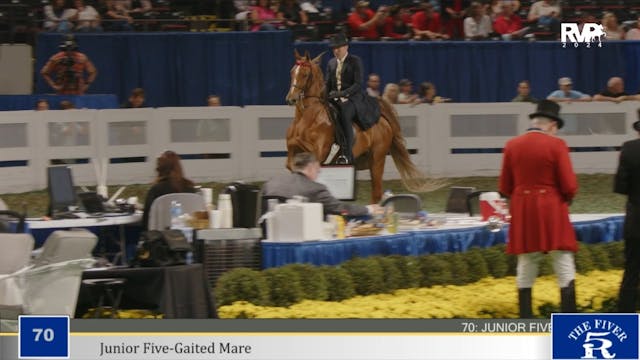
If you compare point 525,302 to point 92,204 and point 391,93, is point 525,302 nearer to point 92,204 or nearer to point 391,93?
point 92,204

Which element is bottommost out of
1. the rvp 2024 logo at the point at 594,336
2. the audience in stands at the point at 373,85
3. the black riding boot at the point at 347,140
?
the rvp 2024 logo at the point at 594,336

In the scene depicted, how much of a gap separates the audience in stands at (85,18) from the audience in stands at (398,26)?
348 centimetres

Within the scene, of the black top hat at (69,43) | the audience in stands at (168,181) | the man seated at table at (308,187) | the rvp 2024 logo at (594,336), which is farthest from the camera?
the black top hat at (69,43)

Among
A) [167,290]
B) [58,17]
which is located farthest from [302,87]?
[167,290]

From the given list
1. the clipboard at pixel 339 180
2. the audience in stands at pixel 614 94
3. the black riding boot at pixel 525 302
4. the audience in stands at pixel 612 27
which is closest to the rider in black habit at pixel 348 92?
the clipboard at pixel 339 180

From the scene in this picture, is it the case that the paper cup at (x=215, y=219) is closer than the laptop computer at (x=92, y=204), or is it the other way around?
the paper cup at (x=215, y=219)

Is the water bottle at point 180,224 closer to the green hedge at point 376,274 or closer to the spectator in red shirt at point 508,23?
the green hedge at point 376,274

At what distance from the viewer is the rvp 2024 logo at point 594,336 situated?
8398mm

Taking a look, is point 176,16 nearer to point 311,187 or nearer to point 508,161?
point 311,187

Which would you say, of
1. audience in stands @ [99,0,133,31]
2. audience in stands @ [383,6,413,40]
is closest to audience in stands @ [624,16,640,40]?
audience in stands @ [383,6,413,40]

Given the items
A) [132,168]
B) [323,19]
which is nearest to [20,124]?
[132,168]

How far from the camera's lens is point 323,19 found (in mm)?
19406

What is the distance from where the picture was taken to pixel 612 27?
19.6 m

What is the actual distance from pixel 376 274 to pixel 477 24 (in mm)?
9932
